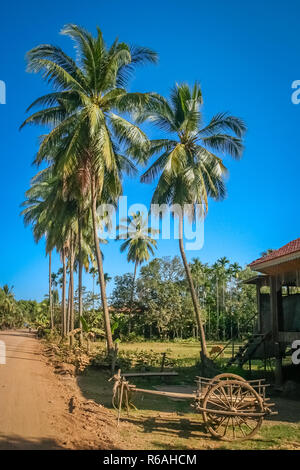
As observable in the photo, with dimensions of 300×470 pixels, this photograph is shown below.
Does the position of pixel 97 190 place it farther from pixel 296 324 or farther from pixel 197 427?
pixel 197 427

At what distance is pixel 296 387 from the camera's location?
13.8 metres

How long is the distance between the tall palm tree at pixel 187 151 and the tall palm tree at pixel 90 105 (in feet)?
5.67

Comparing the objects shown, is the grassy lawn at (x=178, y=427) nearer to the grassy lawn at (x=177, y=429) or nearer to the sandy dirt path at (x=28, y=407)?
the grassy lawn at (x=177, y=429)

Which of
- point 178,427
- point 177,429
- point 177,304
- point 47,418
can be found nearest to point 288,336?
point 178,427

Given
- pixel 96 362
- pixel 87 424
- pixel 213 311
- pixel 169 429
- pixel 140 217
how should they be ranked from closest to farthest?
1. pixel 87 424
2. pixel 169 429
3. pixel 96 362
4. pixel 140 217
5. pixel 213 311

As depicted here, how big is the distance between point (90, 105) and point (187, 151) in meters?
5.22

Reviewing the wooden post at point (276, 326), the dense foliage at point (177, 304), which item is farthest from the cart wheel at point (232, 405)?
the dense foliage at point (177, 304)

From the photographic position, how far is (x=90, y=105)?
54.1 ft

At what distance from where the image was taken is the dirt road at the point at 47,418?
7.04 metres

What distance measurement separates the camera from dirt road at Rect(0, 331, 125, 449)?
7039mm

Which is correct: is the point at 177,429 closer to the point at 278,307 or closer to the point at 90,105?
the point at 278,307

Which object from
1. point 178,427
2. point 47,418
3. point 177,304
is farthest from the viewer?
point 177,304

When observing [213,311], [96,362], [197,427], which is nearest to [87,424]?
[197,427]
